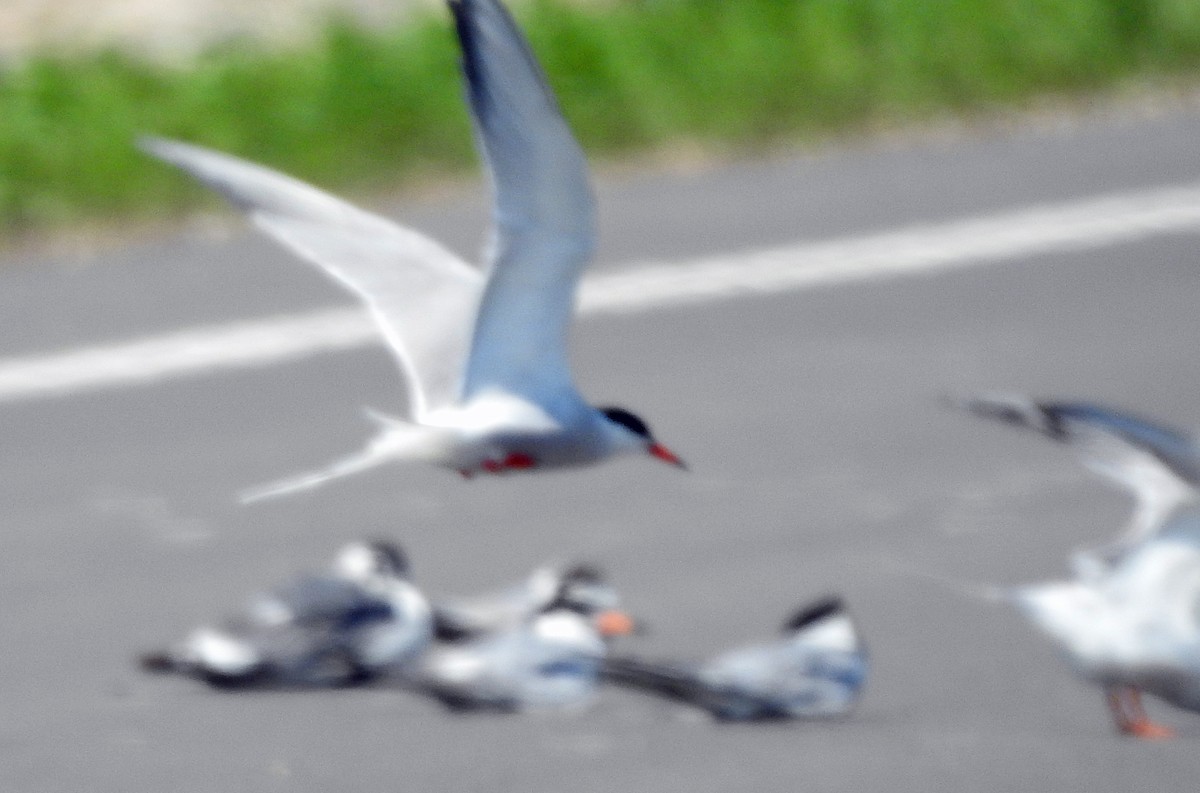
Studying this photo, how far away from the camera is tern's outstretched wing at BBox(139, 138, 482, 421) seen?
395 centimetres

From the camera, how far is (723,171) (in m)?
13.0

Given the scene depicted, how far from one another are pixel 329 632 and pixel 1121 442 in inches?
103

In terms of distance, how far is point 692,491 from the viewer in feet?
29.1

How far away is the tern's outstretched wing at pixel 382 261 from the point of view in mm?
3947

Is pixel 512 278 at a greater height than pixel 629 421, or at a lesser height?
greater

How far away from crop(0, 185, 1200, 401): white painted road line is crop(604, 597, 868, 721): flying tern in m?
4.45

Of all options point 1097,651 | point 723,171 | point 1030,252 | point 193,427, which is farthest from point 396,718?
point 723,171

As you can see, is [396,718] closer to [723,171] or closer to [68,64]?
[723,171]

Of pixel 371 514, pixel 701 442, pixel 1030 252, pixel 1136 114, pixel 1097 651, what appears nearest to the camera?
pixel 1097 651

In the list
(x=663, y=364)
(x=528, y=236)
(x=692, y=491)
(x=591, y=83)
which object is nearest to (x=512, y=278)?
(x=528, y=236)

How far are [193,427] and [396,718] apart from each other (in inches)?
133

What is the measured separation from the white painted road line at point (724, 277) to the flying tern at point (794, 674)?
4447 mm

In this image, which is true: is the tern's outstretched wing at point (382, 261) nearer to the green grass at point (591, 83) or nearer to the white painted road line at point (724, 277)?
the white painted road line at point (724, 277)

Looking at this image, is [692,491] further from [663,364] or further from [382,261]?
[382,261]
